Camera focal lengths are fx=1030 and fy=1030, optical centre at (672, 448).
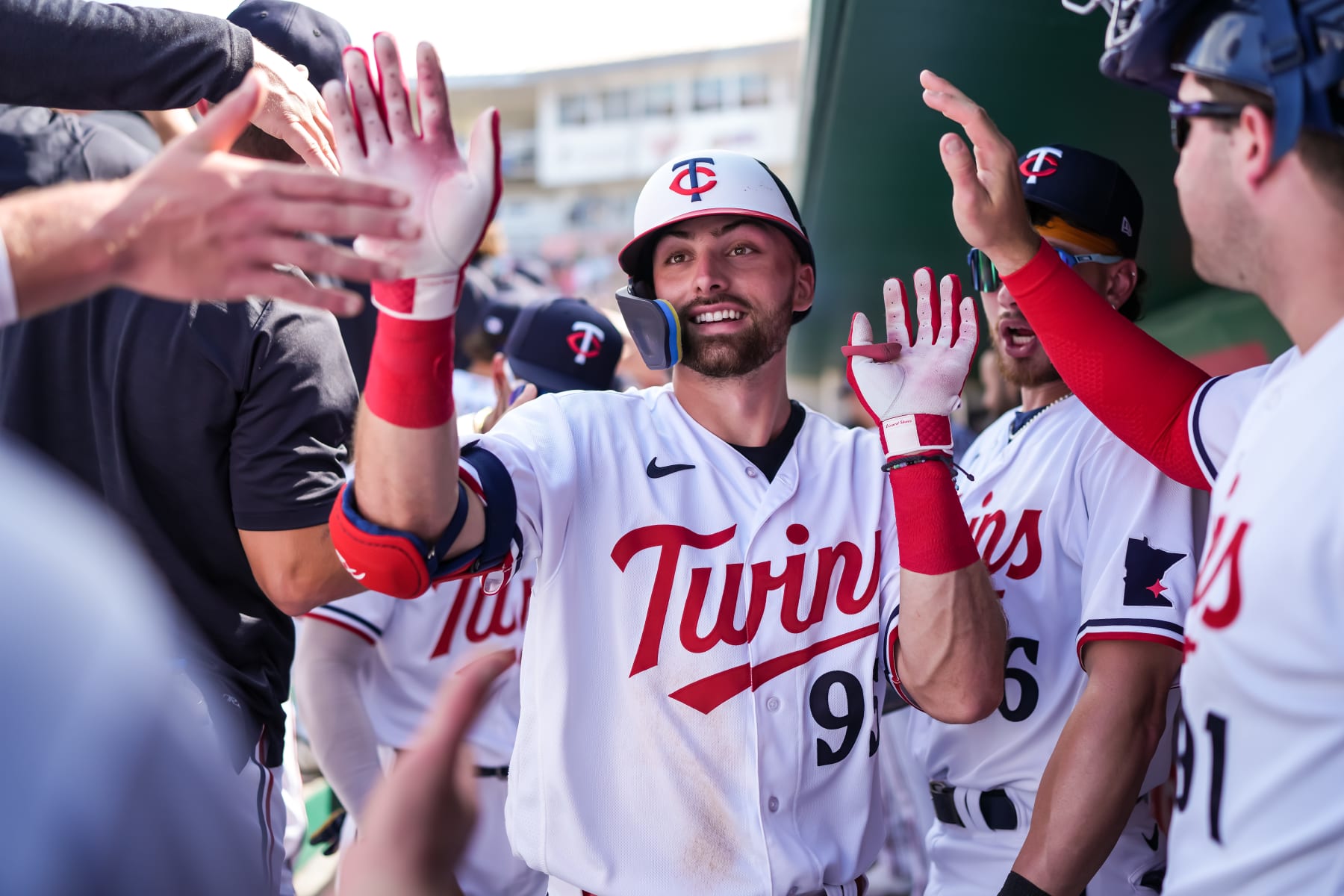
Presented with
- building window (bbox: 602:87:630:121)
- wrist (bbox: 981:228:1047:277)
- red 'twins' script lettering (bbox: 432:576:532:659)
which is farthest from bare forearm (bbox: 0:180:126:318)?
building window (bbox: 602:87:630:121)

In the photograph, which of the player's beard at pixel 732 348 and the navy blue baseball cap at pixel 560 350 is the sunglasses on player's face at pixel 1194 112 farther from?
the navy blue baseball cap at pixel 560 350

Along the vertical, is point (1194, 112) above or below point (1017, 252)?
above

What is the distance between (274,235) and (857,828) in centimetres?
161

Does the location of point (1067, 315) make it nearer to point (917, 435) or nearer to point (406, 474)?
point (917, 435)

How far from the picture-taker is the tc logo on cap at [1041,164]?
2.53 m

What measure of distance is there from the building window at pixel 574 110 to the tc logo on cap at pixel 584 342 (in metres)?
40.6

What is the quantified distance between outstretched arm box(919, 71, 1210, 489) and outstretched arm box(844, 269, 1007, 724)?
278 millimetres

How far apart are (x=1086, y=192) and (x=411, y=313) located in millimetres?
1739

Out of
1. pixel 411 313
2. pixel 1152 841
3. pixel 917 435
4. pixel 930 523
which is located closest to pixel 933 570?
pixel 930 523

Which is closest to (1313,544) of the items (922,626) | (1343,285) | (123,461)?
(1343,285)

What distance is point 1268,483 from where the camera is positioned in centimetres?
126

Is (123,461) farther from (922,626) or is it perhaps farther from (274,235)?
(922,626)

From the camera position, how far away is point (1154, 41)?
60.1 inches

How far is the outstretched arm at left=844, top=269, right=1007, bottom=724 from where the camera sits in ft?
6.66
